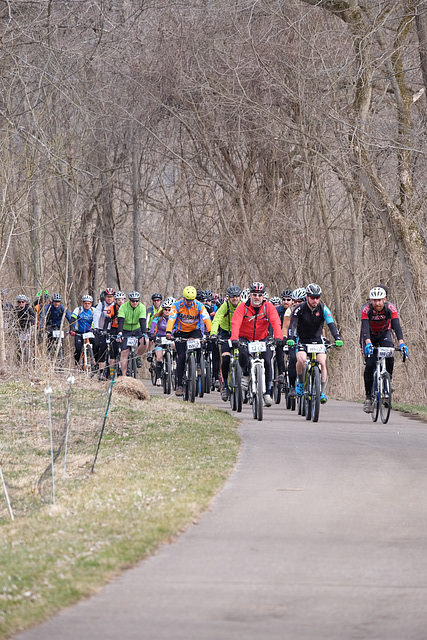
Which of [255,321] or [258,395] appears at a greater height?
[255,321]

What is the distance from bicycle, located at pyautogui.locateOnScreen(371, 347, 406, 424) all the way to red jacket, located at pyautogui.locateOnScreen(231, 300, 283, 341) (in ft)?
5.19

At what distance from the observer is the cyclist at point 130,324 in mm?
23719

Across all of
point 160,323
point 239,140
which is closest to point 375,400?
point 160,323

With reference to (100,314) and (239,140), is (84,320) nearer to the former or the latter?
(100,314)

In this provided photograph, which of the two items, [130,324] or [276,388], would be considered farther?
[130,324]

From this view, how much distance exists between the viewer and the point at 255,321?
58.2 feet

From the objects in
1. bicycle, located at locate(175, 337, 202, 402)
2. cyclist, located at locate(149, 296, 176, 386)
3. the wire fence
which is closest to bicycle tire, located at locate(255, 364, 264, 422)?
the wire fence

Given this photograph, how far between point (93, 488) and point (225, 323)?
9870mm

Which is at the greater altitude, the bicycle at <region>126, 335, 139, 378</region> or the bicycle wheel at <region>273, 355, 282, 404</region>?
the bicycle at <region>126, 335, 139, 378</region>

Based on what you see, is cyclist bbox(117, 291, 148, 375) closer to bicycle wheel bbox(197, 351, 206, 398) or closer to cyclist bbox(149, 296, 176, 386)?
cyclist bbox(149, 296, 176, 386)

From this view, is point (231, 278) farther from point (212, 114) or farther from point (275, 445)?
point (275, 445)

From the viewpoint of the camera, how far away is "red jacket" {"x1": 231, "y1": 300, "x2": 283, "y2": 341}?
57.3ft

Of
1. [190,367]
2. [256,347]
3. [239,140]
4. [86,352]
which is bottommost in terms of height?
[190,367]

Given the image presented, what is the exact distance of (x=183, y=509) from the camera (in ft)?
28.4
